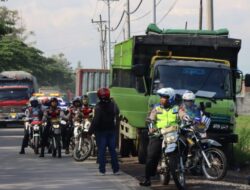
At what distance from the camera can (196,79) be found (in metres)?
17.4

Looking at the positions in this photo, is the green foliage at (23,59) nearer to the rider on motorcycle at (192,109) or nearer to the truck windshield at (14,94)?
the truck windshield at (14,94)

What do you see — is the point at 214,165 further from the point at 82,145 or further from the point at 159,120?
the point at 82,145

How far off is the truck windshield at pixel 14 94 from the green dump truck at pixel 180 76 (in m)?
18.2

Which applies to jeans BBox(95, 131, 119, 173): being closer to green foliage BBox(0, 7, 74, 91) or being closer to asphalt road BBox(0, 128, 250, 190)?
asphalt road BBox(0, 128, 250, 190)

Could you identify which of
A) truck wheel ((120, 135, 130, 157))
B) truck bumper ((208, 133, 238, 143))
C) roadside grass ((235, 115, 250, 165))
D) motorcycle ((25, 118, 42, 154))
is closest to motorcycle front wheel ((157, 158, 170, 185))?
truck bumper ((208, 133, 238, 143))

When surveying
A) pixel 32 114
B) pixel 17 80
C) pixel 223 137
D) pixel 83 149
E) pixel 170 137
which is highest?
pixel 17 80

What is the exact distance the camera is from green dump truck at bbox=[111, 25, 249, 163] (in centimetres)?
1675

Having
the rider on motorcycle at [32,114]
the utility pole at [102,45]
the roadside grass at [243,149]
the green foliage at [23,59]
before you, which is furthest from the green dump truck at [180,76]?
the utility pole at [102,45]

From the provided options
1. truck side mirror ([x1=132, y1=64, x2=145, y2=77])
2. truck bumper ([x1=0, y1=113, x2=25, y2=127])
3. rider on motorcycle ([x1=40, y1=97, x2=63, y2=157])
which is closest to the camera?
truck side mirror ([x1=132, y1=64, x2=145, y2=77])

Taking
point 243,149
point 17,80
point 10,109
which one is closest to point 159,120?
point 243,149

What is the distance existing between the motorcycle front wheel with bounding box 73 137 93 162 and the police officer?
5.74 metres

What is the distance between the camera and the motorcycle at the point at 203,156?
14312 mm

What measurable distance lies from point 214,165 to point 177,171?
6.31 ft

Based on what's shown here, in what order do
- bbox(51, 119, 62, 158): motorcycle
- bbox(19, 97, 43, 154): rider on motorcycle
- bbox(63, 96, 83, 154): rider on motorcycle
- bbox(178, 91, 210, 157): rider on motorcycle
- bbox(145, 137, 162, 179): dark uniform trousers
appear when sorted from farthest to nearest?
1. bbox(19, 97, 43, 154): rider on motorcycle
2. bbox(63, 96, 83, 154): rider on motorcycle
3. bbox(51, 119, 62, 158): motorcycle
4. bbox(178, 91, 210, 157): rider on motorcycle
5. bbox(145, 137, 162, 179): dark uniform trousers
